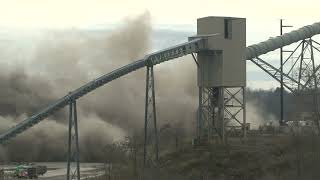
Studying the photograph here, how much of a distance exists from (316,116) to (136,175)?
16195 mm

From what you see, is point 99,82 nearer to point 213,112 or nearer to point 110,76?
point 110,76

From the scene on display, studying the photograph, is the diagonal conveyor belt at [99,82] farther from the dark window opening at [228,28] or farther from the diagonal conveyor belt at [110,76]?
the dark window opening at [228,28]

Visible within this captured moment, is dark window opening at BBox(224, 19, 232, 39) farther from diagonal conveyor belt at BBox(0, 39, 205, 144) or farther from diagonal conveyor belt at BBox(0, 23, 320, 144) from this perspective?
diagonal conveyor belt at BBox(0, 39, 205, 144)

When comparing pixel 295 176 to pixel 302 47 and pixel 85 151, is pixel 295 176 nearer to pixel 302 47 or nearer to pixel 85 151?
pixel 302 47

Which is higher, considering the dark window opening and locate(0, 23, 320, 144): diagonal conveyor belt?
the dark window opening

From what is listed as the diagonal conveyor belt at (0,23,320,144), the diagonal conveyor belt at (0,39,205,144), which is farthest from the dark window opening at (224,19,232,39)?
the diagonal conveyor belt at (0,39,205,144)

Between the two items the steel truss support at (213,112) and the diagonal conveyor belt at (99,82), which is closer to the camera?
the diagonal conveyor belt at (99,82)

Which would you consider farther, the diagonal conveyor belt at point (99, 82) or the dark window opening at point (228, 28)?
the dark window opening at point (228, 28)

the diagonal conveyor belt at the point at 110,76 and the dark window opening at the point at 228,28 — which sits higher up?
the dark window opening at the point at 228,28

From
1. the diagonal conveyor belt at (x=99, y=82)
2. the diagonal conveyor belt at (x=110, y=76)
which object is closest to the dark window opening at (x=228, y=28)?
the diagonal conveyor belt at (x=110, y=76)

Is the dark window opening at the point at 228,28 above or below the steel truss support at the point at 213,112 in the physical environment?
above

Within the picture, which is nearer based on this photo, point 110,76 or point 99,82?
point 99,82

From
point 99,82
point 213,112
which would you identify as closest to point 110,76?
→ point 99,82

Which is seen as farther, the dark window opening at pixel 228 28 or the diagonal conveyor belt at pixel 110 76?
the dark window opening at pixel 228 28
